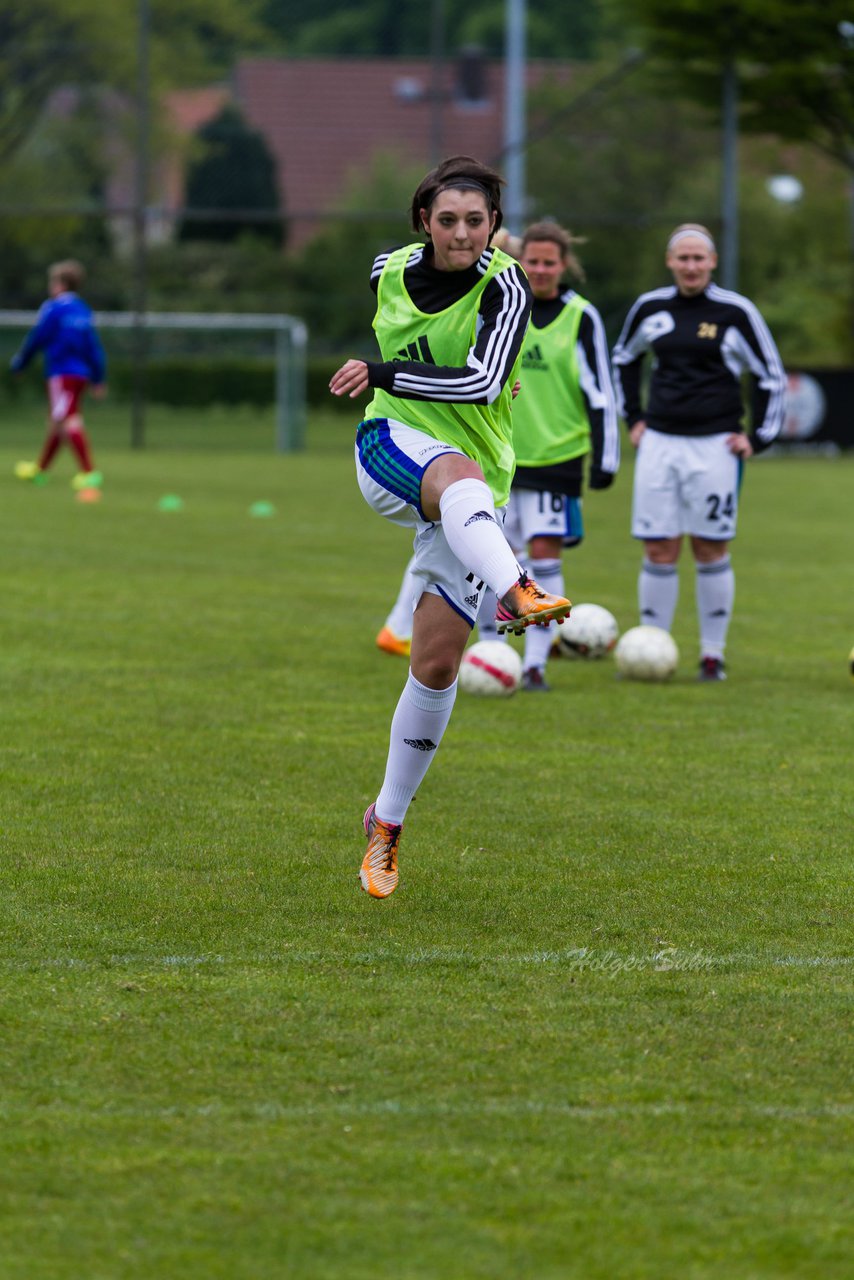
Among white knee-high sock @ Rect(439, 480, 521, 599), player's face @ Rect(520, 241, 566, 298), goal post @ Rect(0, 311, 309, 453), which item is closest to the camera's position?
white knee-high sock @ Rect(439, 480, 521, 599)

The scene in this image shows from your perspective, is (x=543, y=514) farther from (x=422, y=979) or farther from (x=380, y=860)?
(x=422, y=979)

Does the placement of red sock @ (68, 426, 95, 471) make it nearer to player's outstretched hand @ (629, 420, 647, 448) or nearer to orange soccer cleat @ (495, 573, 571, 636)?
player's outstretched hand @ (629, 420, 647, 448)

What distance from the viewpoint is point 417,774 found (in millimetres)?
5246

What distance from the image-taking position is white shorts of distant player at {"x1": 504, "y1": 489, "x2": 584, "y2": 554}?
356 inches

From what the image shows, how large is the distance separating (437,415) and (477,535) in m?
0.55

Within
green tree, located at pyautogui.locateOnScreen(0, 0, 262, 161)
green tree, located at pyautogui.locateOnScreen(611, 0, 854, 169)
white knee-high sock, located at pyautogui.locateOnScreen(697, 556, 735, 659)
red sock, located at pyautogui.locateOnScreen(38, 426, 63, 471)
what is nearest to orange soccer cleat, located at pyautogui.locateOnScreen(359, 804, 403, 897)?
white knee-high sock, located at pyautogui.locateOnScreen(697, 556, 735, 659)

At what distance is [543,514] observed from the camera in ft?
29.7

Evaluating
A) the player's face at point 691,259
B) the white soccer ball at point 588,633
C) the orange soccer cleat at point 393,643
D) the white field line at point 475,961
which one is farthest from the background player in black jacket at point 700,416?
the white field line at point 475,961

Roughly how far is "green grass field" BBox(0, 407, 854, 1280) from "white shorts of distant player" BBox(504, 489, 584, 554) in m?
0.72

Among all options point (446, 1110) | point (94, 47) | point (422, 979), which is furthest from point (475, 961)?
point (94, 47)

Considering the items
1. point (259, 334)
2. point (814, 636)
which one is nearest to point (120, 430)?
point (259, 334)

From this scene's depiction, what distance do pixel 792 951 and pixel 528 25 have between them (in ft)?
127

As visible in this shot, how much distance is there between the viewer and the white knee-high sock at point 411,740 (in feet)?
16.9

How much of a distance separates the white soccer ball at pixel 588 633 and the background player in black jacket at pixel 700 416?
555 millimetres
